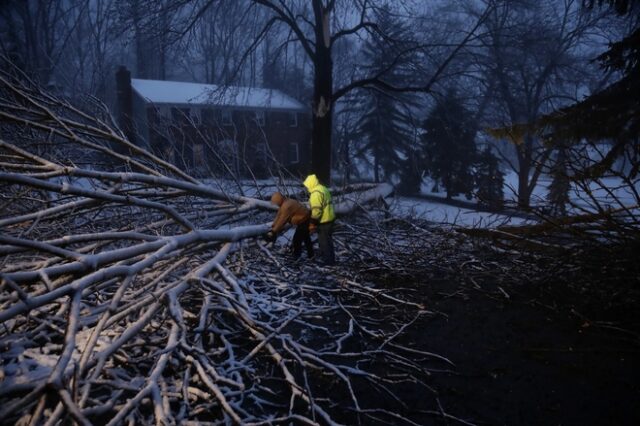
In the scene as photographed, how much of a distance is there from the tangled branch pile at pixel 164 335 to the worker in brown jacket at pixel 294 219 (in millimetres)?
575

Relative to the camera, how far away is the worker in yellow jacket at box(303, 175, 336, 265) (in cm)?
557

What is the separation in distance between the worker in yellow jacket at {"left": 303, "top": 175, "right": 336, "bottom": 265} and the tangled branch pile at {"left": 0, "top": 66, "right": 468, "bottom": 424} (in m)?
0.77

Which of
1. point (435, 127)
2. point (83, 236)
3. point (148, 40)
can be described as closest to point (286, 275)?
point (83, 236)

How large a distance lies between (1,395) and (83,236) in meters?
1.22

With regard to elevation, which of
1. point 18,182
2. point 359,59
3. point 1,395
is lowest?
point 1,395

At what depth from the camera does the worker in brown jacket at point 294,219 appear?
5.42 m

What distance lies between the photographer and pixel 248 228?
561 centimetres

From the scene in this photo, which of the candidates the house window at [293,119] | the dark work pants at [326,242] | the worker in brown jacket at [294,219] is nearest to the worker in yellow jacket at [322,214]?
the dark work pants at [326,242]

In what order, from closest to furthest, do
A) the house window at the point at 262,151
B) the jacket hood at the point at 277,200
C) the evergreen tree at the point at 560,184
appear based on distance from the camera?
the evergreen tree at the point at 560,184
the jacket hood at the point at 277,200
the house window at the point at 262,151

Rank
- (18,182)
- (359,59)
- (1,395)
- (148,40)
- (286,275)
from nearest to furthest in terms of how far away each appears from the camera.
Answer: (1,395)
(18,182)
(286,275)
(148,40)
(359,59)

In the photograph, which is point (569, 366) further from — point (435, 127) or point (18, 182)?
point (435, 127)

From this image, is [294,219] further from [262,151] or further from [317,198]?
[262,151]

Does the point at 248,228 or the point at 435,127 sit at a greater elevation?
the point at 435,127

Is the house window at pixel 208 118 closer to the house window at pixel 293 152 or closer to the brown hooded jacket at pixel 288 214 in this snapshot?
the brown hooded jacket at pixel 288 214
